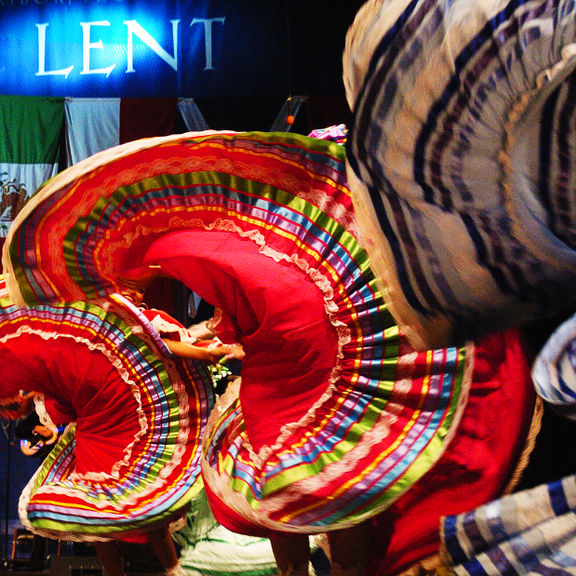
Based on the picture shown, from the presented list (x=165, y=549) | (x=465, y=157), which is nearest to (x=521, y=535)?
(x=465, y=157)

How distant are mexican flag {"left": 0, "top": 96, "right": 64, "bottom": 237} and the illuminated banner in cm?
16

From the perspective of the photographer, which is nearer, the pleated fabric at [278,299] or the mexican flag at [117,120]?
the pleated fabric at [278,299]

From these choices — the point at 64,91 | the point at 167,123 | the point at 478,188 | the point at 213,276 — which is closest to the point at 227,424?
the point at 213,276

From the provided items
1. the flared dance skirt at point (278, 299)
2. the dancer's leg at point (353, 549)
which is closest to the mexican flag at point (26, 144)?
the flared dance skirt at point (278, 299)

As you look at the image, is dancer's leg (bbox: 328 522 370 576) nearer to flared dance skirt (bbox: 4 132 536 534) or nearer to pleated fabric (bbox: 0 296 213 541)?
flared dance skirt (bbox: 4 132 536 534)

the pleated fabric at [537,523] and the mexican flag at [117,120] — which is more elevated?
the mexican flag at [117,120]

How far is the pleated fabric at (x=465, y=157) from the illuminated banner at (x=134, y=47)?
3579mm

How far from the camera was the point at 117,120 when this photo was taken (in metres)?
4.21

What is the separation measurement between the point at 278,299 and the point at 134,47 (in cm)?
327

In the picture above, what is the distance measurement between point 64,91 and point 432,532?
140 inches

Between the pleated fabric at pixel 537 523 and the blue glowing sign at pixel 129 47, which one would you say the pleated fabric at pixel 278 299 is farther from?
the blue glowing sign at pixel 129 47

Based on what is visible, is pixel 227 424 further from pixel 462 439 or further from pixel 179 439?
pixel 179 439

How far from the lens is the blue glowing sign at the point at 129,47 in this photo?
4.20 m

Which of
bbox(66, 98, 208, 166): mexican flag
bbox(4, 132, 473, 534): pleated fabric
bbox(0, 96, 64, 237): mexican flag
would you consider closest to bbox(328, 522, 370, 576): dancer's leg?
bbox(4, 132, 473, 534): pleated fabric
